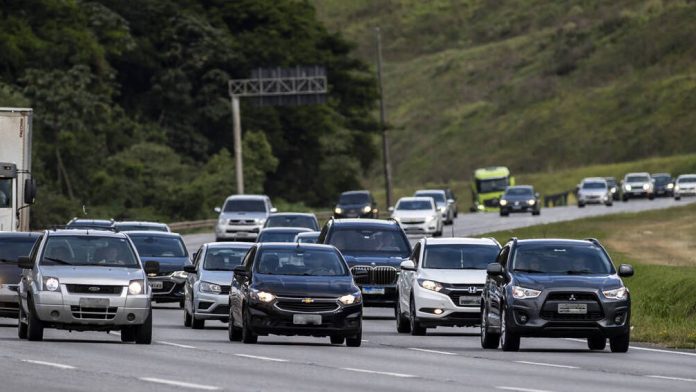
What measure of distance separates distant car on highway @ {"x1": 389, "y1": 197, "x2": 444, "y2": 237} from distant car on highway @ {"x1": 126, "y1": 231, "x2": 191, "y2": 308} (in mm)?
26160

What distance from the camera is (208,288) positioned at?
32.8 metres

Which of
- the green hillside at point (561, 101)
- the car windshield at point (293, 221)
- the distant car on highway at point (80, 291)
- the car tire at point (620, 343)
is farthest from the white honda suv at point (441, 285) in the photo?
the green hillside at point (561, 101)

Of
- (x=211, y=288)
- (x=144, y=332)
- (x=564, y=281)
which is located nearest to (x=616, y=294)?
(x=564, y=281)

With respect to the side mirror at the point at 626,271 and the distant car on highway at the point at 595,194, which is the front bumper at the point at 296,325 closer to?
the side mirror at the point at 626,271

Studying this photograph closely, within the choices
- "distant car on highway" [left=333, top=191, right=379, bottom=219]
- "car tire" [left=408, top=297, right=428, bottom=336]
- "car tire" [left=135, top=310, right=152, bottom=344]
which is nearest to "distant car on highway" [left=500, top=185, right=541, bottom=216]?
"distant car on highway" [left=333, top=191, right=379, bottom=219]

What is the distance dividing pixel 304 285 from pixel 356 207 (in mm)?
50110

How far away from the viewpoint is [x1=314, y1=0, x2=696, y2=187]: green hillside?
148 metres

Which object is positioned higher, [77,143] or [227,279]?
[77,143]

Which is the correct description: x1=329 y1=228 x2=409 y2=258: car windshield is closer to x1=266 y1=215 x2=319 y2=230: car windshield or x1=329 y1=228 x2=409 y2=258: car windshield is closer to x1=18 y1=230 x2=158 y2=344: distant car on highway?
x1=18 y1=230 x2=158 y2=344: distant car on highway

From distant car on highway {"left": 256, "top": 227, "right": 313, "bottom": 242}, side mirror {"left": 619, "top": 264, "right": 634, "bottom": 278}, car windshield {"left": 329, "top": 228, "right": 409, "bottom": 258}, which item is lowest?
side mirror {"left": 619, "top": 264, "right": 634, "bottom": 278}

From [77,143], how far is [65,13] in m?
7.06

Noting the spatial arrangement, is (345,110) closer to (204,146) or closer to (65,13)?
(204,146)

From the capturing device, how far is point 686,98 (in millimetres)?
148250

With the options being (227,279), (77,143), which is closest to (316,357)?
(227,279)
